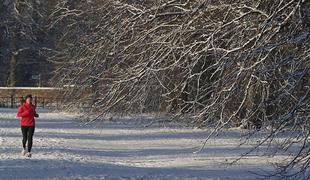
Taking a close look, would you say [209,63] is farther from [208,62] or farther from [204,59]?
[204,59]

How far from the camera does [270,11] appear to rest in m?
11.2

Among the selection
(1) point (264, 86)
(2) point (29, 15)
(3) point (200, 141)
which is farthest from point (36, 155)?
(2) point (29, 15)

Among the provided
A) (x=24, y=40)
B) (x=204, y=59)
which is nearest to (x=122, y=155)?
(x=204, y=59)

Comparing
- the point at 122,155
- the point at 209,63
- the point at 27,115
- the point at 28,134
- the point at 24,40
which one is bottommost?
the point at 122,155

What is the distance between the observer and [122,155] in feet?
67.5

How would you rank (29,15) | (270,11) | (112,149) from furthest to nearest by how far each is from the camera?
(29,15)
(112,149)
(270,11)

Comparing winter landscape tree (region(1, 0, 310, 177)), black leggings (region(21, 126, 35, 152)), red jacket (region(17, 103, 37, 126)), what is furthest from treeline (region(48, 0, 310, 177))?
black leggings (region(21, 126, 35, 152))

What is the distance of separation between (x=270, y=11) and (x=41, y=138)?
1470 cm

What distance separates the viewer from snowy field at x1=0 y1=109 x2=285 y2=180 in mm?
15781

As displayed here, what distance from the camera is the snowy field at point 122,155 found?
15.8m

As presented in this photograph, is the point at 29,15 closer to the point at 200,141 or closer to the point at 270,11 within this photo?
the point at 200,141

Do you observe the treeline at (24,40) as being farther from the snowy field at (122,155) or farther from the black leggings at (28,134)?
the black leggings at (28,134)

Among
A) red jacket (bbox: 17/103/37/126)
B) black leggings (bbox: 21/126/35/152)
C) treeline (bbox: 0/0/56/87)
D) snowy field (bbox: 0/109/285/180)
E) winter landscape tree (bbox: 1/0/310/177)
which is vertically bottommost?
snowy field (bbox: 0/109/285/180)

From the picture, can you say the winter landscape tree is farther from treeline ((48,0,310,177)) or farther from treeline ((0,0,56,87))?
treeline ((0,0,56,87))
